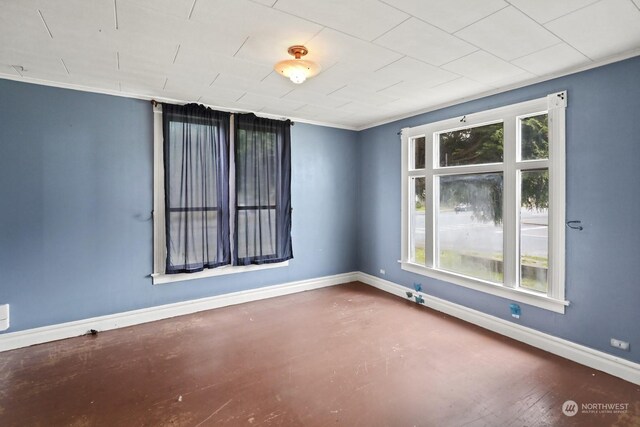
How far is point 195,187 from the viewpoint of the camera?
157 inches

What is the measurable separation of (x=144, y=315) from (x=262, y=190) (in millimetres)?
2181

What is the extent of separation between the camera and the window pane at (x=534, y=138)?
125 inches

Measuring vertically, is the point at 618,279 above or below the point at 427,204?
below

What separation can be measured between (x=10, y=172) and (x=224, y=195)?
2122 mm

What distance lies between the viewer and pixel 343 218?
→ 5465mm

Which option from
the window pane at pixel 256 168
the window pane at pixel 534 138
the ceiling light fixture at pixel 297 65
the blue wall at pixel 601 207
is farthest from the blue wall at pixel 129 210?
the ceiling light fixture at pixel 297 65

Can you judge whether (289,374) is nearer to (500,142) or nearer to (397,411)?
(397,411)

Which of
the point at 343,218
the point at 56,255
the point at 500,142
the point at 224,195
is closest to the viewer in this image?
the point at 56,255

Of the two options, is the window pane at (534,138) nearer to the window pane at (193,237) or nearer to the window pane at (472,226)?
the window pane at (472,226)

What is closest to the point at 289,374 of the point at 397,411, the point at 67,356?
the point at 397,411

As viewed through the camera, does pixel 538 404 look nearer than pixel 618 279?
Yes

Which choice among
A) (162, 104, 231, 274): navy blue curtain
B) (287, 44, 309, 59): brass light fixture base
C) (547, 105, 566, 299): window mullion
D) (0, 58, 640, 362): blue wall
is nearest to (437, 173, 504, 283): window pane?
(0, 58, 640, 362): blue wall

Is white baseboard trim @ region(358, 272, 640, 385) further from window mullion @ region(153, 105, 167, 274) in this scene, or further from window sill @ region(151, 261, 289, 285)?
window mullion @ region(153, 105, 167, 274)

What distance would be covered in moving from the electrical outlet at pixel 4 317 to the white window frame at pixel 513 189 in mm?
4737
